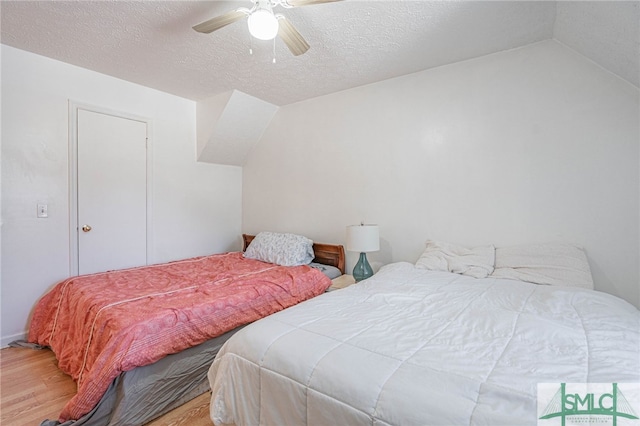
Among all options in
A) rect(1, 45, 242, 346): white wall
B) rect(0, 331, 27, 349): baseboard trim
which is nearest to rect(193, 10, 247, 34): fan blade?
rect(1, 45, 242, 346): white wall

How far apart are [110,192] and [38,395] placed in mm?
1793

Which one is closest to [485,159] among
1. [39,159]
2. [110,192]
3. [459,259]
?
[459,259]

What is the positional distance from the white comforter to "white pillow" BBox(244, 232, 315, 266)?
4.86 ft

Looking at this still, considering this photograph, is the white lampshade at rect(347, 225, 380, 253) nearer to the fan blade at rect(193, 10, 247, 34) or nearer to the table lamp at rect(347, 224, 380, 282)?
the table lamp at rect(347, 224, 380, 282)

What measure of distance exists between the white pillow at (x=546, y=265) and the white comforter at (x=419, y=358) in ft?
0.93

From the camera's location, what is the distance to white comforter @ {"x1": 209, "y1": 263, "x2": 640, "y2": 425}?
0.87m

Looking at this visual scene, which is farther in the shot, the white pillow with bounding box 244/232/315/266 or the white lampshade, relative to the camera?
the white pillow with bounding box 244/232/315/266

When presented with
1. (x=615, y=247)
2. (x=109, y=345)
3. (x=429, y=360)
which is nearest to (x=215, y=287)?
(x=109, y=345)

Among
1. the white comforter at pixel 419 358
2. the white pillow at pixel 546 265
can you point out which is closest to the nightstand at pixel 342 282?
the white comforter at pixel 419 358

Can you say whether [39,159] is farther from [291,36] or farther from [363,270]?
[363,270]

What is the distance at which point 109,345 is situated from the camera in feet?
5.26

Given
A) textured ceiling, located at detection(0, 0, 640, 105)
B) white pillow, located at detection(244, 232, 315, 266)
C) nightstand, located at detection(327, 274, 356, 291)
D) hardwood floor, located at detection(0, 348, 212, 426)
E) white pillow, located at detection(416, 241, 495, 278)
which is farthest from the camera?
white pillow, located at detection(244, 232, 315, 266)

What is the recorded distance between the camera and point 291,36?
5.97 feet

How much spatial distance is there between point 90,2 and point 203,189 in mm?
2221
